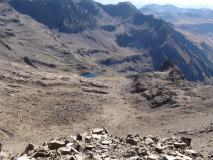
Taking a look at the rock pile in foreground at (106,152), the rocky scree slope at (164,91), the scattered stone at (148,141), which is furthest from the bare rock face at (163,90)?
the rock pile in foreground at (106,152)

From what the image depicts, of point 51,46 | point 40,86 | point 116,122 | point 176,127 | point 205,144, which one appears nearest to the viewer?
point 205,144

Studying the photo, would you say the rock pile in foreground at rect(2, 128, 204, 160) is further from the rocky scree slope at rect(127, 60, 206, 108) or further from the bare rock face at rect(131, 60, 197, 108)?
the bare rock face at rect(131, 60, 197, 108)

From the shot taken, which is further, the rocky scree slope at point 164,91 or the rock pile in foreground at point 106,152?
the rocky scree slope at point 164,91

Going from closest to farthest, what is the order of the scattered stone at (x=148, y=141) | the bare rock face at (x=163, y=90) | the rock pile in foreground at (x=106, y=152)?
the rock pile in foreground at (x=106, y=152), the scattered stone at (x=148, y=141), the bare rock face at (x=163, y=90)

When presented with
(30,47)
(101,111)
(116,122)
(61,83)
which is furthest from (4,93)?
(30,47)

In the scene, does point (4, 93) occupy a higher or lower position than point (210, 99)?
lower

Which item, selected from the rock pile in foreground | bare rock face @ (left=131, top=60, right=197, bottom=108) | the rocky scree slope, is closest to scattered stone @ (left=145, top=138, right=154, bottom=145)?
the rock pile in foreground

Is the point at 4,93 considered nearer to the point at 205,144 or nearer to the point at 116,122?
the point at 116,122

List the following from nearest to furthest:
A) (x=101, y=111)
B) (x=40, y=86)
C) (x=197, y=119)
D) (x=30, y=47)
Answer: (x=197, y=119) < (x=101, y=111) < (x=40, y=86) < (x=30, y=47)

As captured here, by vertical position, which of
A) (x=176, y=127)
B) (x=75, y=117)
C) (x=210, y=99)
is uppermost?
(x=210, y=99)

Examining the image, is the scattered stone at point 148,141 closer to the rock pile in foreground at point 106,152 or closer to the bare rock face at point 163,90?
the rock pile in foreground at point 106,152
